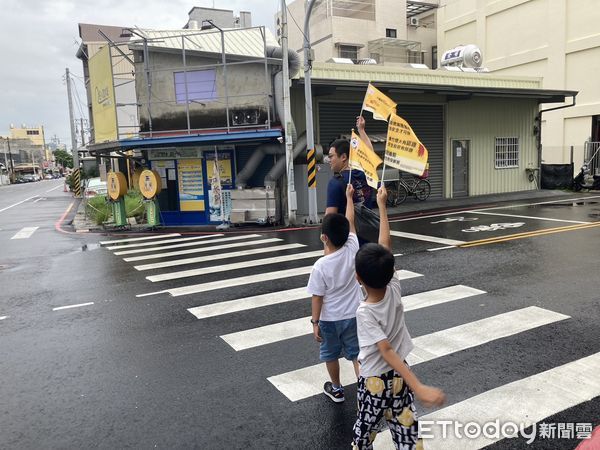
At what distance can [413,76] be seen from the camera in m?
18.3

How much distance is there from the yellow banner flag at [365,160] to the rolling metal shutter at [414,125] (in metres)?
12.8

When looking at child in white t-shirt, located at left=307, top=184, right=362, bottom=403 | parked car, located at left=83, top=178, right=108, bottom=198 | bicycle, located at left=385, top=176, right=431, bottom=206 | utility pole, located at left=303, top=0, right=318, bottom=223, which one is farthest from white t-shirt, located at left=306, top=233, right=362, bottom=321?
parked car, located at left=83, top=178, right=108, bottom=198

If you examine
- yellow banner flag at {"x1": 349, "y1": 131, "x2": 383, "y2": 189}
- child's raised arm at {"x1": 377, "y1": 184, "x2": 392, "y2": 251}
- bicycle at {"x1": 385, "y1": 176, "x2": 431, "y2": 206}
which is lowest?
bicycle at {"x1": 385, "y1": 176, "x2": 431, "y2": 206}

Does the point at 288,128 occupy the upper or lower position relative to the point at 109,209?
upper

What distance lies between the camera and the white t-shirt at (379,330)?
2.72 metres

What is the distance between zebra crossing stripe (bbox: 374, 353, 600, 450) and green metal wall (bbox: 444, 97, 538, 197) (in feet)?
54.9

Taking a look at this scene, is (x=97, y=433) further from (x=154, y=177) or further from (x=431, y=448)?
(x=154, y=177)

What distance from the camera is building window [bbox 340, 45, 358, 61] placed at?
38731 millimetres

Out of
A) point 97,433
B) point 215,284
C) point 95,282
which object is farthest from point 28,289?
point 97,433

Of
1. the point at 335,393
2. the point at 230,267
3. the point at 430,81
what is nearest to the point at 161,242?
the point at 230,267

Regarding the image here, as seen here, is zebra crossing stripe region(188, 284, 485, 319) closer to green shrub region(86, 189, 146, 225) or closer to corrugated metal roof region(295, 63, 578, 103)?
corrugated metal roof region(295, 63, 578, 103)

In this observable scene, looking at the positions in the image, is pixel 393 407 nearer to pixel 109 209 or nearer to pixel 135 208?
pixel 135 208

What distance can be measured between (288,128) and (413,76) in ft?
21.4

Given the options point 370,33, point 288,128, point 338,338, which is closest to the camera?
point 338,338
